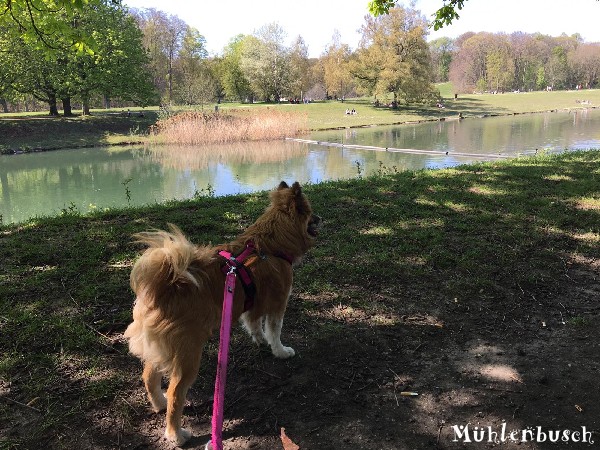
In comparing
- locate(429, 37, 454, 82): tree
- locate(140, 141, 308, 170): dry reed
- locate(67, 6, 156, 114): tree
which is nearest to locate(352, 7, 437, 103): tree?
locate(67, 6, 156, 114): tree

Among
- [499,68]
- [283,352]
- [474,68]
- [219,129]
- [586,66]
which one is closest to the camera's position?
[283,352]

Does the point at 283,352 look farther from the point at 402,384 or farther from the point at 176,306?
the point at 176,306

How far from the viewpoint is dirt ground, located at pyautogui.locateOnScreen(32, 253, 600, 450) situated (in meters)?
2.94

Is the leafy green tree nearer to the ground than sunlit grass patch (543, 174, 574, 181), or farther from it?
farther from it

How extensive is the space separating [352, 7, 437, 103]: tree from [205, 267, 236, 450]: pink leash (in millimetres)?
55780

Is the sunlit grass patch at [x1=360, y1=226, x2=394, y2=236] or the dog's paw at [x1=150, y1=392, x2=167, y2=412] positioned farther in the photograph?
the sunlit grass patch at [x1=360, y1=226, x2=394, y2=236]

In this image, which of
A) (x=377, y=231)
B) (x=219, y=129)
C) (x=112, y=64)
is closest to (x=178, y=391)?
(x=377, y=231)

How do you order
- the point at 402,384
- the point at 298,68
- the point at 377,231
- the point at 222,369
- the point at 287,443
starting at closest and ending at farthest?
the point at 222,369 → the point at 287,443 → the point at 402,384 → the point at 377,231 → the point at 298,68

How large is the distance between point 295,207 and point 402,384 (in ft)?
5.48

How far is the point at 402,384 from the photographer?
3.41 m

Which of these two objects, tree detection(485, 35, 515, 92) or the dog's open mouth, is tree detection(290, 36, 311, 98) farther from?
the dog's open mouth

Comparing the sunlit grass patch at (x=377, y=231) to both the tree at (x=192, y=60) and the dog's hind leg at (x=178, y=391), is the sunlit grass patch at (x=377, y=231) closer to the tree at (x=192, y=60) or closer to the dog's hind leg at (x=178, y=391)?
the dog's hind leg at (x=178, y=391)

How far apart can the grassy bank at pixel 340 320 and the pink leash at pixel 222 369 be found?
0.71m

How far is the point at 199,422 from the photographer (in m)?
3.12
